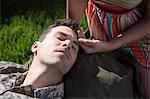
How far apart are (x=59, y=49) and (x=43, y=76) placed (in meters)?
0.19

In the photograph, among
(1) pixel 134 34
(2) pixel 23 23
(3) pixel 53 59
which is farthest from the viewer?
(2) pixel 23 23

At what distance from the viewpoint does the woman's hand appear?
3.01 m

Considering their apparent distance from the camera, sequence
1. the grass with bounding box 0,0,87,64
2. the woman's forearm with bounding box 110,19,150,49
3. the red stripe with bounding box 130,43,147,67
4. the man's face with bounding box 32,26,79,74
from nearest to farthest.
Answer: the man's face with bounding box 32,26,79,74
the woman's forearm with bounding box 110,19,150,49
the red stripe with bounding box 130,43,147,67
the grass with bounding box 0,0,87,64

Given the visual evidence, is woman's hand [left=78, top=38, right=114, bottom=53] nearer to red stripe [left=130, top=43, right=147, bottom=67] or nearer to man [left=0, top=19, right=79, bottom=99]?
man [left=0, top=19, right=79, bottom=99]

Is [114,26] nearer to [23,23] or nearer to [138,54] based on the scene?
[138,54]

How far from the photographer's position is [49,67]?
109 inches

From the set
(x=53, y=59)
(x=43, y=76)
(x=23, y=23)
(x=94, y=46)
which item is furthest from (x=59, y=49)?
(x=23, y=23)

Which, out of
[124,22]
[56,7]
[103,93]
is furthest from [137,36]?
[56,7]

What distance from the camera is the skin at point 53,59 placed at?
2752mm

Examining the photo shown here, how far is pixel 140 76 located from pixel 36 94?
0.72 metres

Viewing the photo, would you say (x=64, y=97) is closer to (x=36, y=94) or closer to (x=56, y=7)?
(x=36, y=94)

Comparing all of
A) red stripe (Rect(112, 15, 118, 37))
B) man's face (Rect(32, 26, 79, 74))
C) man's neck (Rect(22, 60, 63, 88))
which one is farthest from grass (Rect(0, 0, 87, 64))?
man's neck (Rect(22, 60, 63, 88))

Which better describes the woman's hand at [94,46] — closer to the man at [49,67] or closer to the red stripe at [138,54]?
the man at [49,67]

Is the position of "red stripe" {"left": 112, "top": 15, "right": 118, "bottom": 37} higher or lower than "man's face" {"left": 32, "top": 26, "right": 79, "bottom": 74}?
higher
